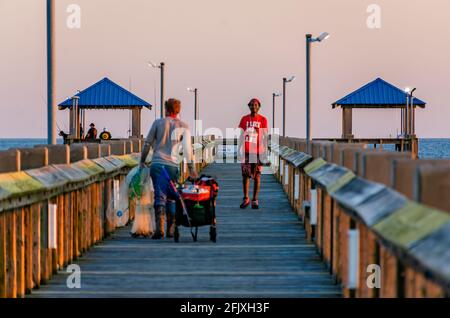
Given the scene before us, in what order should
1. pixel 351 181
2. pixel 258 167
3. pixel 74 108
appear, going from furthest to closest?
pixel 74 108 < pixel 258 167 < pixel 351 181

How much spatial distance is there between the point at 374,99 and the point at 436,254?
5788 centimetres

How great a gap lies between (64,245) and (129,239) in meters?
3.23

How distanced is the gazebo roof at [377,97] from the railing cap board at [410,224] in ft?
→ 181

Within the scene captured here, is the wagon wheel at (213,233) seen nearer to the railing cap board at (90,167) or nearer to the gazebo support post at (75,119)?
the railing cap board at (90,167)

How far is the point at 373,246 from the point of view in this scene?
8.27 meters

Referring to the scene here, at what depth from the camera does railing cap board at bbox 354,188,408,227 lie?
7.18 m

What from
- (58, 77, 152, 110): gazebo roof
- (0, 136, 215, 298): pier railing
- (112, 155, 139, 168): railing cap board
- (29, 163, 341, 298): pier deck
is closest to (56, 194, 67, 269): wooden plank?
(0, 136, 215, 298): pier railing

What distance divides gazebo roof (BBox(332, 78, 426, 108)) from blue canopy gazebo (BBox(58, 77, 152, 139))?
39.3 feet

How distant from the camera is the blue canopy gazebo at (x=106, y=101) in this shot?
59.6 metres

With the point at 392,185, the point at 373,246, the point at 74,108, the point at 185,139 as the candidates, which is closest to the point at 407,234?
the point at 392,185

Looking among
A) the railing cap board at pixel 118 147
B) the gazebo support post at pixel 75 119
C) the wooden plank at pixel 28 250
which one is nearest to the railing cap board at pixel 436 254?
the wooden plank at pixel 28 250

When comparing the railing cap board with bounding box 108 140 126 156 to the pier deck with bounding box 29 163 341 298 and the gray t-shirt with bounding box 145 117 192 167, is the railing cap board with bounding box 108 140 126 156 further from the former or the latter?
the gray t-shirt with bounding box 145 117 192 167

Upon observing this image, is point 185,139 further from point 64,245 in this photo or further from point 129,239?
point 64,245
